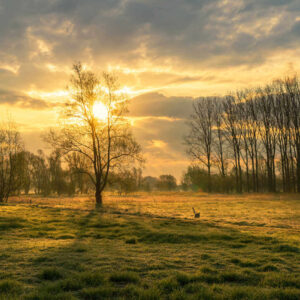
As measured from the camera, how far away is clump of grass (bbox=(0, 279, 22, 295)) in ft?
20.8

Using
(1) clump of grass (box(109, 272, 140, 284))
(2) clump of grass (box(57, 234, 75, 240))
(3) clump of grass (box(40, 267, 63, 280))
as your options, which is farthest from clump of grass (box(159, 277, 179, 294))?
(2) clump of grass (box(57, 234, 75, 240))

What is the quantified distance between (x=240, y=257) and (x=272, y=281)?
2770 millimetres

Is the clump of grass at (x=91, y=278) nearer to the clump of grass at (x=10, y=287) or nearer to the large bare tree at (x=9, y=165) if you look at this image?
the clump of grass at (x=10, y=287)

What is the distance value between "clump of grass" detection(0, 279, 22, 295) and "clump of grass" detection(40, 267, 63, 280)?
2.80ft

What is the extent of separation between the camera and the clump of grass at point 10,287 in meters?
6.34

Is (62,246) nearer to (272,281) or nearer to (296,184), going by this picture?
(272,281)

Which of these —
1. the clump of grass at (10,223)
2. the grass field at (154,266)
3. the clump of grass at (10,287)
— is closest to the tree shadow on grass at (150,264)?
the grass field at (154,266)

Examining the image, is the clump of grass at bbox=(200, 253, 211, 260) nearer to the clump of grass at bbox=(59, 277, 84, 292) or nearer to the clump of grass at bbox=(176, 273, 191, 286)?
the clump of grass at bbox=(176, 273, 191, 286)

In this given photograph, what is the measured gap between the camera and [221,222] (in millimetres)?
20266

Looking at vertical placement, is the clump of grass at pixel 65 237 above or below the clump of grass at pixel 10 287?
below

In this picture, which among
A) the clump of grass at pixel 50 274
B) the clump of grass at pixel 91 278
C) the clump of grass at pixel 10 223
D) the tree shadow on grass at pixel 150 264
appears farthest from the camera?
the clump of grass at pixel 10 223

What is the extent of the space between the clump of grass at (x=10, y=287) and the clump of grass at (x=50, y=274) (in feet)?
2.80

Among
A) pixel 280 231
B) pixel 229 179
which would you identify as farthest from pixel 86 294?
pixel 229 179

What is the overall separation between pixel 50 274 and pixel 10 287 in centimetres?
120
